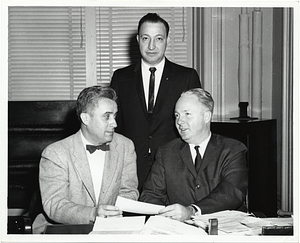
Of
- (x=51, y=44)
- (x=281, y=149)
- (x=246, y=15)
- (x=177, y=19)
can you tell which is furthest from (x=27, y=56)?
(x=281, y=149)

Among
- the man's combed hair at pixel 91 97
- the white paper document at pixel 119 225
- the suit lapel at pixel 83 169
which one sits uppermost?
the man's combed hair at pixel 91 97

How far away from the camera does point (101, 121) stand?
8.79 ft

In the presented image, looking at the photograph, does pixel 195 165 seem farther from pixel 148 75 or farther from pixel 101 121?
pixel 148 75

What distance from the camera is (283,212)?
4.62 m

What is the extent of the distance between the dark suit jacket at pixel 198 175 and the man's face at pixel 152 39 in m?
0.80

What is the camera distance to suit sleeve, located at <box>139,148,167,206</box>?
2666 millimetres

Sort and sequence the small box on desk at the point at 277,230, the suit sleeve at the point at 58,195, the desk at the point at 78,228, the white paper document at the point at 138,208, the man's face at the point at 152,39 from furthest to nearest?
the man's face at the point at 152,39 < the suit sleeve at the point at 58,195 < the white paper document at the point at 138,208 < the desk at the point at 78,228 < the small box on desk at the point at 277,230

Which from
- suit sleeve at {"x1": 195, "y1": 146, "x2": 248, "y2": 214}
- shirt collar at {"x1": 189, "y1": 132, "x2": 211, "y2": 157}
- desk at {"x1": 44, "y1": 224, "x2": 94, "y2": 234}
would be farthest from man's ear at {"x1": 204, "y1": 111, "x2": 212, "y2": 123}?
desk at {"x1": 44, "y1": 224, "x2": 94, "y2": 234}

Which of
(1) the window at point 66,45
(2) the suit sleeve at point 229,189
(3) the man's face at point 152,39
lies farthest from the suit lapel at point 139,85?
(1) the window at point 66,45

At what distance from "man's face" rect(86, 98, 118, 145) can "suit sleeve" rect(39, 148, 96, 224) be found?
0.87ft

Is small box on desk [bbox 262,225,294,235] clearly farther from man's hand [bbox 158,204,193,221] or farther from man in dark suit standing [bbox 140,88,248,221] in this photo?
man in dark suit standing [bbox 140,88,248,221]

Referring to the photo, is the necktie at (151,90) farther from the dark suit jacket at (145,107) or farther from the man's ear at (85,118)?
the man's ear at (85,118)

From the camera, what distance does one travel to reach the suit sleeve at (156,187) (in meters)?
2.67

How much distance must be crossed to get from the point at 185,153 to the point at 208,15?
3008 millimetres
